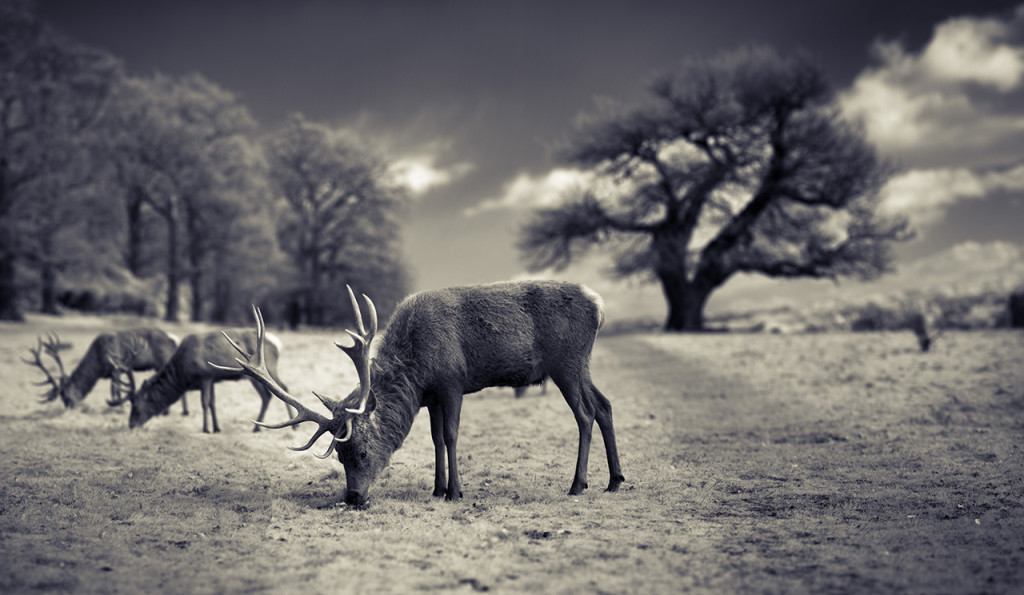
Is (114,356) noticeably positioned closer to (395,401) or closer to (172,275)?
(395,401)

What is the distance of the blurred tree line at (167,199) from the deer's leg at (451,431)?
24.2 meters

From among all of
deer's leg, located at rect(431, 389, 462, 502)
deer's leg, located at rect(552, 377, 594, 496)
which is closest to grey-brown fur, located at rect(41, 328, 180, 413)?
deer's leg, located at rect(431, 389, 462, 502)

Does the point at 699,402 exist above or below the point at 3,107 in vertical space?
below

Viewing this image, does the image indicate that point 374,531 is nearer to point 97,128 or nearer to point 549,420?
point 549,420

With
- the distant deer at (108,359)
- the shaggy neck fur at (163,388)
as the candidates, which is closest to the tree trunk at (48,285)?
the distant deer at (108,359)

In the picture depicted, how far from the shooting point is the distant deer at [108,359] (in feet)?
39.4

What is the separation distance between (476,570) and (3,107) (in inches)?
1151

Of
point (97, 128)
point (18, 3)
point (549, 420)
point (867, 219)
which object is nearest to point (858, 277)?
point (867, 219)

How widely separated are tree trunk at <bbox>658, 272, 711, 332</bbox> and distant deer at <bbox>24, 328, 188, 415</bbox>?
1890 cm

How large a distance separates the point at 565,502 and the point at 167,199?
2944cm

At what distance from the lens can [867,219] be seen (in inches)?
1006

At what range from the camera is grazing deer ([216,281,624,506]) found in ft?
19.5

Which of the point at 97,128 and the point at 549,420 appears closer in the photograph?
the point at 549,420

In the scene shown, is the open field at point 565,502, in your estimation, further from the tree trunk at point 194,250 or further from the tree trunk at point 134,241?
the tree trunk at point 134,241
